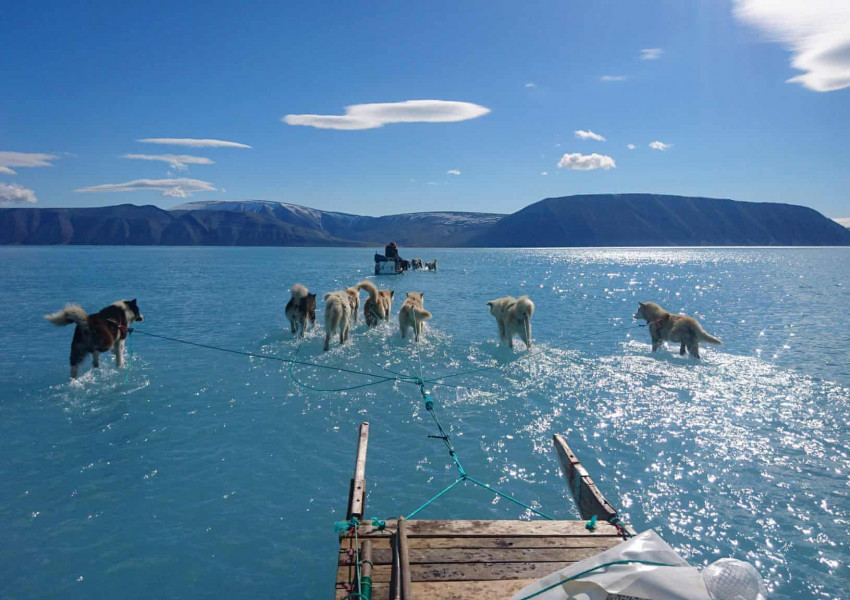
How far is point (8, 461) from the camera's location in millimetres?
6984

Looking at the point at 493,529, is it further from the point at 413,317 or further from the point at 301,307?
the point at 301,307

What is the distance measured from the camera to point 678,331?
1341 cm

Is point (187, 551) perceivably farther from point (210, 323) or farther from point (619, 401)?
point (210, 323)

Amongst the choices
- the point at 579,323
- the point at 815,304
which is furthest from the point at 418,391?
the point at 815,304

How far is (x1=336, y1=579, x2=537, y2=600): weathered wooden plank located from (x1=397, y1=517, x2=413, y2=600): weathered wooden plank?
17 centimetres

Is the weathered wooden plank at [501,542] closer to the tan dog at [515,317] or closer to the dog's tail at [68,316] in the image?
the tan dog at [515,317]

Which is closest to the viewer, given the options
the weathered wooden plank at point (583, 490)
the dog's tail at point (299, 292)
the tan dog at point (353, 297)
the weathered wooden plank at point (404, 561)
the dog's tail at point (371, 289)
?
the weathered wooden plank at point (404, 561)

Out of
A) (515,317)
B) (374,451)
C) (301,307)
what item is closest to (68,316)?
(301,307)

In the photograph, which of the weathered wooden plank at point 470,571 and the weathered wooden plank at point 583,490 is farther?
the weathered wooden plank at point 583,490

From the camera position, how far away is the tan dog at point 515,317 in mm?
13117

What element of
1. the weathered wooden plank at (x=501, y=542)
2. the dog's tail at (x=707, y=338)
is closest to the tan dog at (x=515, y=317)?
the dog's tail at (x=707, y=338)

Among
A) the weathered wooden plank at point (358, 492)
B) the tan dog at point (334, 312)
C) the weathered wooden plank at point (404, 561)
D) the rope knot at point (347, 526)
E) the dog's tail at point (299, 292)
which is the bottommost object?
the rope knot at point (347, 526)

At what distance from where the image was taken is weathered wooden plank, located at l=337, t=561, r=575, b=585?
3.85 metres

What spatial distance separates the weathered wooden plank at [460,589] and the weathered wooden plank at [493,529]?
63cm
